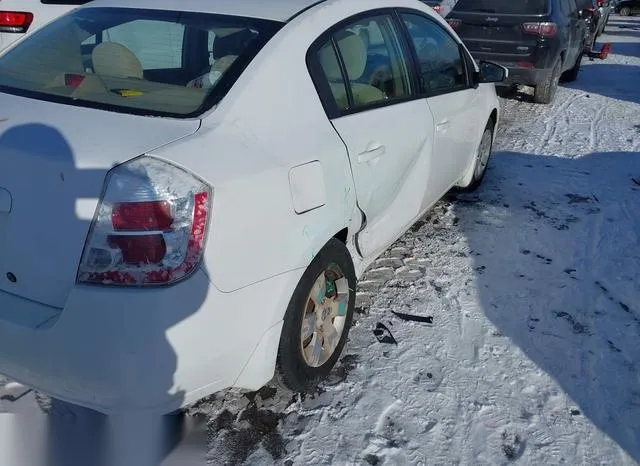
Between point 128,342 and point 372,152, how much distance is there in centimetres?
149

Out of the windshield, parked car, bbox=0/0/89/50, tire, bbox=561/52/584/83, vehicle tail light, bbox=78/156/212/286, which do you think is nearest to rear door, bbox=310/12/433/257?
the windshield

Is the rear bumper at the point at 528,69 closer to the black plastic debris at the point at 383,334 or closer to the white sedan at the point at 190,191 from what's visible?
the white sedan at the point at 190,191

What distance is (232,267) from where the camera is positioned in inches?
84.1

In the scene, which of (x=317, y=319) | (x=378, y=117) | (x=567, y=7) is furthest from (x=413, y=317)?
(x=567, y=7)

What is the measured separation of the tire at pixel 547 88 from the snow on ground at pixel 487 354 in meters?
3.45

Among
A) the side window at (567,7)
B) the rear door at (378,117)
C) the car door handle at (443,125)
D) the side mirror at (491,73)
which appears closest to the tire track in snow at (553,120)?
the side window at (567,7)

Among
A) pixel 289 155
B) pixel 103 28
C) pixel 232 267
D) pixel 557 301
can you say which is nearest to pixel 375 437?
→ pixel 232 267

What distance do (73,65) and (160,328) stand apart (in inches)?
56.3

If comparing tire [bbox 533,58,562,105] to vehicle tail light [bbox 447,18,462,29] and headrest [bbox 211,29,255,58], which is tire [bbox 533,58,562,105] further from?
headrest [bbox 211,29,255,58]

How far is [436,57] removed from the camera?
3979mm

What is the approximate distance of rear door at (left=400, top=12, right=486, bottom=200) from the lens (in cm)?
376

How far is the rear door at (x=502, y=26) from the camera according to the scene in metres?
8.11

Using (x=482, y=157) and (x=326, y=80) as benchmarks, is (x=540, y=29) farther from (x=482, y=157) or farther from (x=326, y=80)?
(x=326, y=80)

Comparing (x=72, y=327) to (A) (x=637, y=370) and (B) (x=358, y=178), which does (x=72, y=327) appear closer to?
(B) (x=358, y=178)
